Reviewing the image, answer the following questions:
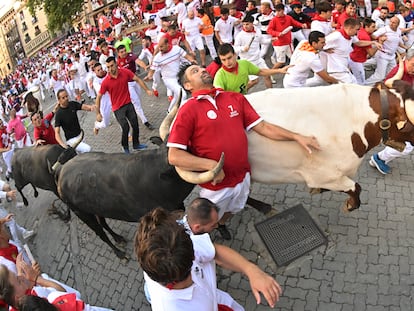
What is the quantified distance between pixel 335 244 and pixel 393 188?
4.82 feet

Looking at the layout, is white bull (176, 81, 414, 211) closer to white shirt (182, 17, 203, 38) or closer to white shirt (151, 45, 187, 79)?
white shirt (151, 45, 187, 79)

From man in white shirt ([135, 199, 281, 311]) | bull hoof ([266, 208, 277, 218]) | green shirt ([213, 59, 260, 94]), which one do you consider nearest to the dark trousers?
green shirt ([213, 59, 260, 94])

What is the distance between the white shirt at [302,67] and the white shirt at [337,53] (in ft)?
1.81

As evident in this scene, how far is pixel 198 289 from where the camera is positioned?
245cm

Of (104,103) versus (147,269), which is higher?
(147,269)

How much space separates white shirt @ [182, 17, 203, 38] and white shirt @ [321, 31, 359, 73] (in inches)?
207

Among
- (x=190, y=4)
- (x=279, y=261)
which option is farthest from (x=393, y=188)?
(x=190, y=4)

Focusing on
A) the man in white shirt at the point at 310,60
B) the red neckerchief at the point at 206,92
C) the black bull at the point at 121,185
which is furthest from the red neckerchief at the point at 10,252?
the man in white shirt at the point at 310,60

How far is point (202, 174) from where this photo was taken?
3742 millimetres

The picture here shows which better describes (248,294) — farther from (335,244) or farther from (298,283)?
(335,244)

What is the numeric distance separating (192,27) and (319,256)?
28.9 feet

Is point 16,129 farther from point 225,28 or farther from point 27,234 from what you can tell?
point 225,28

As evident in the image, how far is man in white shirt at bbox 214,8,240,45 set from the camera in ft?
37.1

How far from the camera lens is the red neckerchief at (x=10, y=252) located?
4636 millimetres
